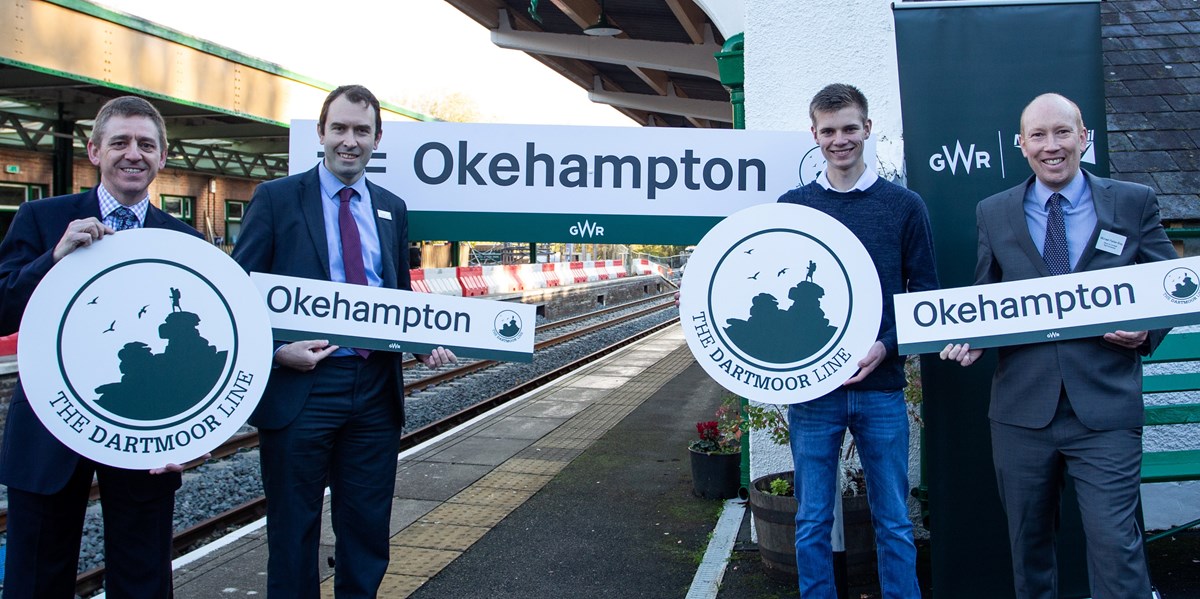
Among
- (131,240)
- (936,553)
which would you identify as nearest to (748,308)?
(936,553)

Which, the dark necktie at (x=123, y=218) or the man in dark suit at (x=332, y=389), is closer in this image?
the dark necktie at (x=123, y=218)

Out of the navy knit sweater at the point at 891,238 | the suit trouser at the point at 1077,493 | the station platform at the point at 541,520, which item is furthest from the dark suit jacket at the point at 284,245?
the suit trouser at the point at 1077,493

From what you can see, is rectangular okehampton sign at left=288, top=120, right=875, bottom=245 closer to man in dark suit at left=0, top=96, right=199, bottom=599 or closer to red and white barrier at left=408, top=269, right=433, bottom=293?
man in dark suit at left=0, top=96, right=199, bottom=599

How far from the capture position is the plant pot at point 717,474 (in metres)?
6.27

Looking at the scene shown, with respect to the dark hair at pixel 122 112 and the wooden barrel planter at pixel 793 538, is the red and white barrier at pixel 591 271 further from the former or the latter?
the dark hair at pixel 122 112

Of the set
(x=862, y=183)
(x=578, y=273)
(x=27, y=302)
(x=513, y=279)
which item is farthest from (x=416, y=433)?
(x=578, y=273)

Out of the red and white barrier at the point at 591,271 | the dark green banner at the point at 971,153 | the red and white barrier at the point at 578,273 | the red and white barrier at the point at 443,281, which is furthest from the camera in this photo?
the red and white barrier at the point at 591,271

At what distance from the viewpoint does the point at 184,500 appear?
7.07 meters

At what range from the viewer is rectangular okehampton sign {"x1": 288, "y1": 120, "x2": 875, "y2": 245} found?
14.3 feet

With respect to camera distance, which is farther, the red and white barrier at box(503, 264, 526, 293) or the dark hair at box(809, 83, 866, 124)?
the red and white barrier at box(503, 264, 526, 293)

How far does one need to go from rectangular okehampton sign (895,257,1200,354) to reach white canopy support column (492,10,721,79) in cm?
1018

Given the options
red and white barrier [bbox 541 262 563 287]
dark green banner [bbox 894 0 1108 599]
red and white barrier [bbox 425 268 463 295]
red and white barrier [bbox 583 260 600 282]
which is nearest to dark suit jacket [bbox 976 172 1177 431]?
dark green banner [bbox 894 0 1108 599]

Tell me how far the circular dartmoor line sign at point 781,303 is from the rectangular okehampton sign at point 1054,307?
19 cm

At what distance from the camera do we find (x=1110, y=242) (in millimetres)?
3150
